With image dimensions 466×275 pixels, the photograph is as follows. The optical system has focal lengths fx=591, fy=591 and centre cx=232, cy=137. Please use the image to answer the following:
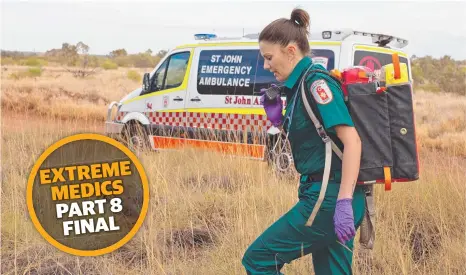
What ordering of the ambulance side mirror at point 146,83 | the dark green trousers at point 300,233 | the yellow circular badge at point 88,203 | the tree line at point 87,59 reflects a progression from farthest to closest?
1. the tree line at point 87,59
2. the ambulance side mirror at point 146,83
3. the yellow circular badge at point 88,203
4. the dark green trousers at point 300,233

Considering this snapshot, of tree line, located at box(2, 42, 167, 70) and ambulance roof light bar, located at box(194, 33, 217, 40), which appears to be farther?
tree line, located at box(2, 42, 167, 70)

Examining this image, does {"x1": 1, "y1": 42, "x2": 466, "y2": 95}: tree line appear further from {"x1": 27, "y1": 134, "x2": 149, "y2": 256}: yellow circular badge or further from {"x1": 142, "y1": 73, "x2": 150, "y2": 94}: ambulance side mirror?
{"x1": 27, "y1": 134, "x2": 149, "y2": 256}: yellow circular badge

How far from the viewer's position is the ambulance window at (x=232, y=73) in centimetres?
813

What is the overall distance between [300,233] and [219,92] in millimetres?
6187

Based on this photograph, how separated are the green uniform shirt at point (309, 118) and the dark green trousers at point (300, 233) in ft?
0.34

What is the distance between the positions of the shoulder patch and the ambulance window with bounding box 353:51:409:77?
544cm

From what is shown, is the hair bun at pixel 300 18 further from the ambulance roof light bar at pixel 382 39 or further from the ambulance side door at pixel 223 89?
the ambulance side door at pixel 223 89

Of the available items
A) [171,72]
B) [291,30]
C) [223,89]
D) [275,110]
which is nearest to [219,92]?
[223,89]

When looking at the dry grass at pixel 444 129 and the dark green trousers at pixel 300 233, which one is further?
the dry grass at pixel 444 129

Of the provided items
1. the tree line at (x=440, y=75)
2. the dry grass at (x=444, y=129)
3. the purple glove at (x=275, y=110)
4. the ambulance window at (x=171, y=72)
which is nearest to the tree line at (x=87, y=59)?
the tree line at (x=440, y=75)

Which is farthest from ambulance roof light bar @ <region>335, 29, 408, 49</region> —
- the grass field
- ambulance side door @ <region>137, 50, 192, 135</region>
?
ambulance side door @ <region>137, 50, 192, 135</region>

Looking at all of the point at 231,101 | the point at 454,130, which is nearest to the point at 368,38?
the point at 231,101

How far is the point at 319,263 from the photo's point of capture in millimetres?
2637

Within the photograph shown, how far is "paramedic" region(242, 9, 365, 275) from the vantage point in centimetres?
236
